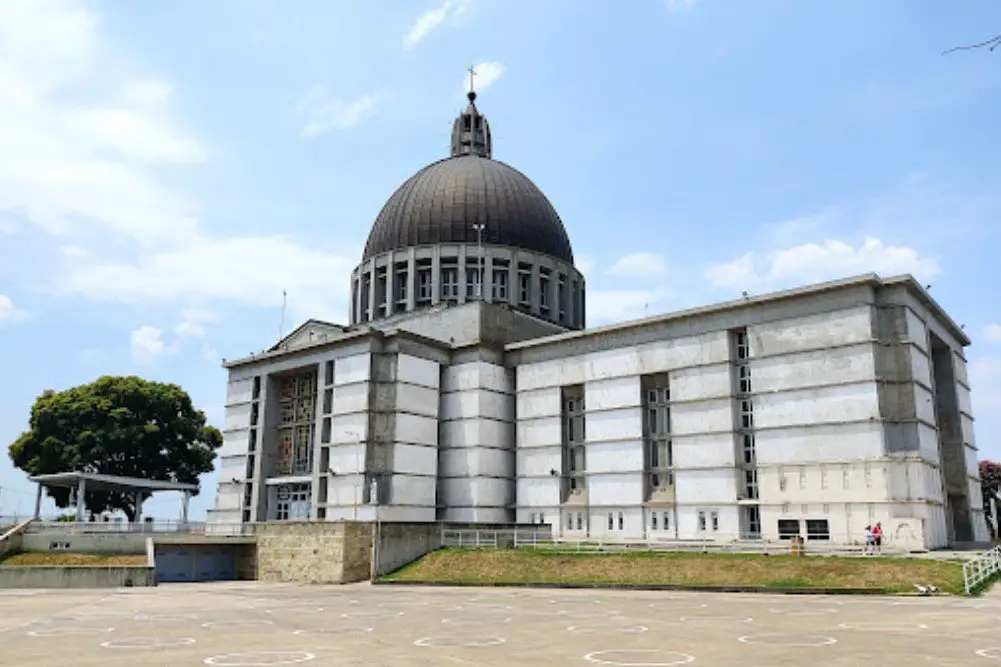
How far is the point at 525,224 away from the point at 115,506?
45.0m

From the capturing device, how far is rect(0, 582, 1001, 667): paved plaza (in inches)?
553

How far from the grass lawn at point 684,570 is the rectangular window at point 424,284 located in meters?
27.9

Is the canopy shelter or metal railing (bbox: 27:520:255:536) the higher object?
the canopy shelter

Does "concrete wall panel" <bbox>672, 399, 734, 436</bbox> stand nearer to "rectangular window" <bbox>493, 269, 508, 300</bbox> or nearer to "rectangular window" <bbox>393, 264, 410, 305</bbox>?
"rectangular window" <bbox>493, 269, 508, 300</bbox>

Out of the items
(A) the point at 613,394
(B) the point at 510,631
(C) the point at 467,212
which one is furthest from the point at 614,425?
(B) the point at 510,631

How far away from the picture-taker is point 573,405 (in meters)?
54.5

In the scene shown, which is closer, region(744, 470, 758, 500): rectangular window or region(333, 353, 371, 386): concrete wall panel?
region(744, 470, 758, 500): rectangular window

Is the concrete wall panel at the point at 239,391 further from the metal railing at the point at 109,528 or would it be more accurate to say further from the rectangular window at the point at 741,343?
the rectangular window at the point at 741,343

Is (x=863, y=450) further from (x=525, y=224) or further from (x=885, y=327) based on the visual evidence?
(x=525, y=224)

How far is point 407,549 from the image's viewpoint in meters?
42.8

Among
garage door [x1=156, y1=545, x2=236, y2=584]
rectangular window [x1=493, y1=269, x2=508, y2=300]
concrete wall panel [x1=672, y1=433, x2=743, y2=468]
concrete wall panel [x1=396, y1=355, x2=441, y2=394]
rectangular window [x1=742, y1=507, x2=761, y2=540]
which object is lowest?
garage door [x1=156, y1=545, x2=236, y2=584]

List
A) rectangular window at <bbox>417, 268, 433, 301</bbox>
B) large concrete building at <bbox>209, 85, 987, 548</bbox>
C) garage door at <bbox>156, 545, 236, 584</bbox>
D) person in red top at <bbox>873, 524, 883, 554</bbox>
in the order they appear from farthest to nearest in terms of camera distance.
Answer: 1. rectangular window at <bbox>417, 268, 433, 301</bbox>
2. garage door at <bbox>156, 545, 236, 584</bbox>
3. large concrete building at <bbox>209, 85, 987, 548</bbox>
4. person in red top at <bbox>873, 524, 883, 554</bbox>

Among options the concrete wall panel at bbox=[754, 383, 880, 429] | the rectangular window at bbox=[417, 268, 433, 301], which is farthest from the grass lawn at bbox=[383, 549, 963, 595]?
the rectangular window at bbox=[417, 268, 433, 301]

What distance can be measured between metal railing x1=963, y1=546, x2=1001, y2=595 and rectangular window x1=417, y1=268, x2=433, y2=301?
146ft
